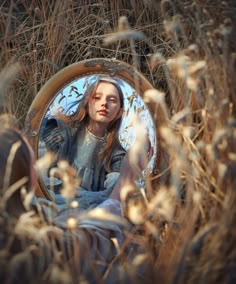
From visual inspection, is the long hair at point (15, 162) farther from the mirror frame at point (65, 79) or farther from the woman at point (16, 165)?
the mirror frame at point (65, 79)

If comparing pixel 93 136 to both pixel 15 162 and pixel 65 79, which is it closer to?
pixel 65 79

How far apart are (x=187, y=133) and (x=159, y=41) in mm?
1014

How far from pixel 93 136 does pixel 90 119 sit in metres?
0.05

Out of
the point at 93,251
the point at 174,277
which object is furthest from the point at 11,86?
the point at 174,277

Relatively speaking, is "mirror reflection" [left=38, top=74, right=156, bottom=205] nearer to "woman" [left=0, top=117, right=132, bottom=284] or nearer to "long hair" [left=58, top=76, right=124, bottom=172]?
"long hair" [left=58, top=76, right=124, bottom=172]

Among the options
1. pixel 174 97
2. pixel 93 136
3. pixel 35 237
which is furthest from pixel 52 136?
pixel 35 237

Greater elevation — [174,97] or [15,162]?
[174,97]

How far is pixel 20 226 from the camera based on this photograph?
3.10 feet

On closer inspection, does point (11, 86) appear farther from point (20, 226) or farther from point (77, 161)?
point (20, 226)

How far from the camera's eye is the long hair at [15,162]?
1213mm

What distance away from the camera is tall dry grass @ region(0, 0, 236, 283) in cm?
104

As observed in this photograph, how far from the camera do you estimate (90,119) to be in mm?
1791

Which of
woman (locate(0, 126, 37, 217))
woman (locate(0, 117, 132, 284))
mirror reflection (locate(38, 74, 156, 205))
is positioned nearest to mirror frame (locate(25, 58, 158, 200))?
mirror reflection (locate(38, 74, 156, 205))

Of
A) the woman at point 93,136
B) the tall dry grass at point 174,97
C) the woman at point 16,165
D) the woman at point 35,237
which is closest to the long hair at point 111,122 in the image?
the woman at point 93,136
